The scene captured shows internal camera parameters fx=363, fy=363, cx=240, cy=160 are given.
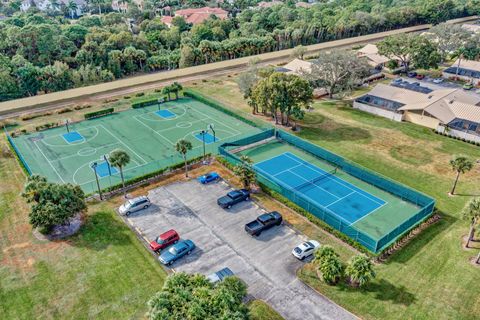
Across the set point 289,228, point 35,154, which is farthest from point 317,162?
point 35,154

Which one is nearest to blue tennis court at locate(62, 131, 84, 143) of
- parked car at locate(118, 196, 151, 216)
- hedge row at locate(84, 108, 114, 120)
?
hedge row at locate(84, 108, 114, 120)

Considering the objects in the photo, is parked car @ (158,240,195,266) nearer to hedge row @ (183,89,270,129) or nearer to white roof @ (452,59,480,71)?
hedge row @ (183,89,270,129)

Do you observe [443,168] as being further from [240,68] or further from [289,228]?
[240,68]

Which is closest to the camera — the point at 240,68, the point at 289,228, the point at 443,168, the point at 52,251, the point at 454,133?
the point at 52,251

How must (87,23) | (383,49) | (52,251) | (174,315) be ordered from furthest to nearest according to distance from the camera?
(87,23), (383,49), (52,251), (174,315)

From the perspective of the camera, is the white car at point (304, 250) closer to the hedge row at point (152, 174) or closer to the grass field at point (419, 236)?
the grass field at point (419, 236)

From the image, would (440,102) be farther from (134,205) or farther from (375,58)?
(134,205)
